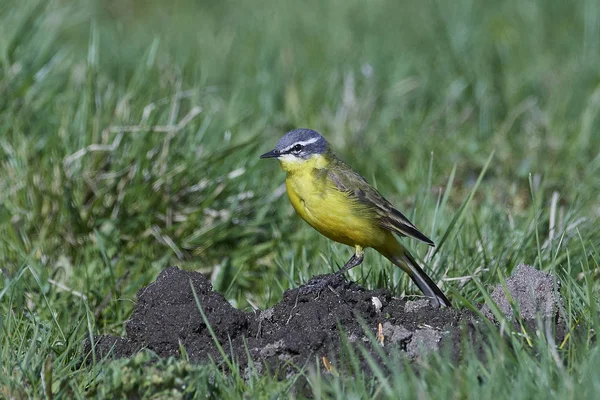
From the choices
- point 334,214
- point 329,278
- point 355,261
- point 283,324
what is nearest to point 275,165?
point 334,214

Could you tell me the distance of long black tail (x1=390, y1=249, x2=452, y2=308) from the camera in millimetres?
4239

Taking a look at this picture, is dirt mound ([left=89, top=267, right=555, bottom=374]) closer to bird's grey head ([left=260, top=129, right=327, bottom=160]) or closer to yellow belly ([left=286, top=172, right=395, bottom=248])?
yellow belly ([left=286, top=172, right=395, bottom=248])

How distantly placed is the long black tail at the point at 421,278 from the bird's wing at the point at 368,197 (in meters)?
0.13

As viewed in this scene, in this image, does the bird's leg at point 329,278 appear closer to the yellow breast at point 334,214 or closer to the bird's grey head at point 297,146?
the yellow breast at point 334,214

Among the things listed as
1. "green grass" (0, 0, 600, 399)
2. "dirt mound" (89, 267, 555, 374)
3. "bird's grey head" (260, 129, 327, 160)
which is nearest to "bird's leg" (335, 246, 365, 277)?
"green grass" (0, 0, 600, 399)

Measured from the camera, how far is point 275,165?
Answer: 21.0ft

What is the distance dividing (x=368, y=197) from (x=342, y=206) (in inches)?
8.1

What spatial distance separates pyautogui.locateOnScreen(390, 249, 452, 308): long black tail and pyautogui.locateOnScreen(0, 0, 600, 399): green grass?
3.4 inches

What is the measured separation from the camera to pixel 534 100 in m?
7.23

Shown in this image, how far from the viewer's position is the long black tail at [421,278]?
424 centimetres

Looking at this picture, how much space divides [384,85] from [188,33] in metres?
2.31

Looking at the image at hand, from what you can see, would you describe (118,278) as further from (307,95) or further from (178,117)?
(307,95)

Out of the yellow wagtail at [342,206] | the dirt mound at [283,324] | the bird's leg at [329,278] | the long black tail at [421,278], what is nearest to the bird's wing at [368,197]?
the yellow wagtail at [342,206]

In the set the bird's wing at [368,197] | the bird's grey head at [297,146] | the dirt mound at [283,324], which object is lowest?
the dirt mound at [283,324]
